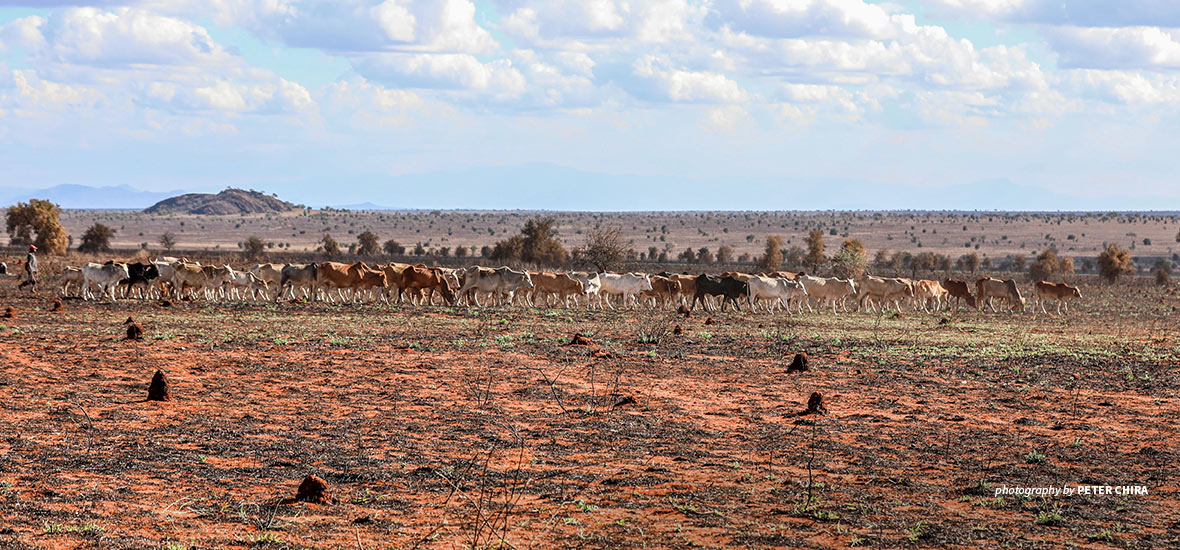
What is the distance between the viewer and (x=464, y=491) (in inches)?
427

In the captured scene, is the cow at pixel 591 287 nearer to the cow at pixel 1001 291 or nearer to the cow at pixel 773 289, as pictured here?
the cow at pixel 773 289

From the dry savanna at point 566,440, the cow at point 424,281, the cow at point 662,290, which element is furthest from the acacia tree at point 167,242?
the dry savanna at point 566,440

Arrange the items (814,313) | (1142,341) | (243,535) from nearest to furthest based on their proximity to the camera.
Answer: (243,535), (1142,341), (814,313)

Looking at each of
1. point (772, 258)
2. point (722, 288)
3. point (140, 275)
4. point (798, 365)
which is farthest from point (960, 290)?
point (772, 258)

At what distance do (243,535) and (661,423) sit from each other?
673 centimetres

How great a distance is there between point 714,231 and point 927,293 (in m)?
103

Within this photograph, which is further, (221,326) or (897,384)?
(221,326)

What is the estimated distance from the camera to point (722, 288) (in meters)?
40.2

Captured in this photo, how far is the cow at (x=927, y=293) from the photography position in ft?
146

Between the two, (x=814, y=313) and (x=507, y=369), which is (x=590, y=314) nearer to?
(x=814, y=313)

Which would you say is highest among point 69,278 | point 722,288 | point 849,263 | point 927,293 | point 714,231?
point 714,231

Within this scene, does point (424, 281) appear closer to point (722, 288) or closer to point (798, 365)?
point (722, 288)

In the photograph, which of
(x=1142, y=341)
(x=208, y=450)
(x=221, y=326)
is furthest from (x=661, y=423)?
(x=1142, y=341)

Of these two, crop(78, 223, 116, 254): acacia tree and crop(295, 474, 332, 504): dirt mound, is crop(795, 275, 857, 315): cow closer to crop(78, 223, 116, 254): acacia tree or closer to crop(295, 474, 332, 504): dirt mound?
crop(295, 474, 332, 504): dirt mound
